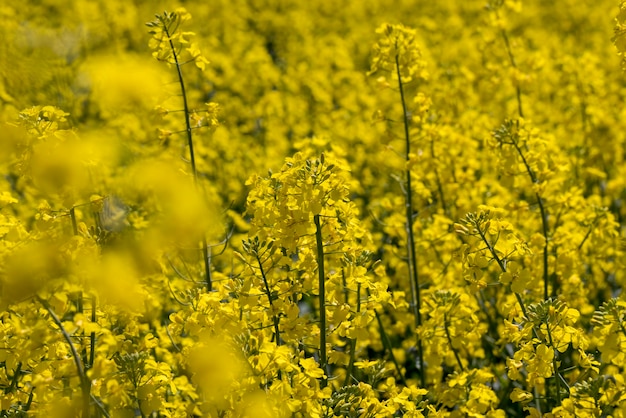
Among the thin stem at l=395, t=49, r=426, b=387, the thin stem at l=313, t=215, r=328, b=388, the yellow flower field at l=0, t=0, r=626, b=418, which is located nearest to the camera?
the yellow flower field at l=0, t=0, r=626, b=418

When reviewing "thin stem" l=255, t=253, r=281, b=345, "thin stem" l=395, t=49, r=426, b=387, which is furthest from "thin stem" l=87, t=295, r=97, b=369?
"thin stem" l=395, t=49, r=426, b=387

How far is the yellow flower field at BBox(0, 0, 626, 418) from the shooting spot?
2.49 metres

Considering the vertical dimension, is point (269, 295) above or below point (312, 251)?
below

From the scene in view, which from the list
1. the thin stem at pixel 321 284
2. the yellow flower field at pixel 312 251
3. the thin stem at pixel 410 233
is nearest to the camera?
the yellow flower field at pixel 312 251

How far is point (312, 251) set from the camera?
2949 mm

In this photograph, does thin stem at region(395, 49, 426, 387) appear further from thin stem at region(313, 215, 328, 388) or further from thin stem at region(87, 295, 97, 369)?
thin stem at region(87, 295, 97, 369)

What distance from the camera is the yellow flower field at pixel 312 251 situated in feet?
8.18

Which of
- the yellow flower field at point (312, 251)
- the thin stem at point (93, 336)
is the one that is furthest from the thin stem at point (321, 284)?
the thin stem at point (93, 336)

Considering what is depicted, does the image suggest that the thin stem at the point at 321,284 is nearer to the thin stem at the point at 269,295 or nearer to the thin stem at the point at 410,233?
the thin stem at the point at 269,295

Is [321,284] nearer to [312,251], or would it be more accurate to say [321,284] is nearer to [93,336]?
[312,251]

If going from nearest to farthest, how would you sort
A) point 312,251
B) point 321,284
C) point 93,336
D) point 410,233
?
point 93,336
point 321,284
point 312,251
point 410,233

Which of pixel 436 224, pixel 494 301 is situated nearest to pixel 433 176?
pixel 436 224

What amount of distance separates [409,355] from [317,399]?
7.55 ft

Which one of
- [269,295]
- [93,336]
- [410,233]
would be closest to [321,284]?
[269,295]
